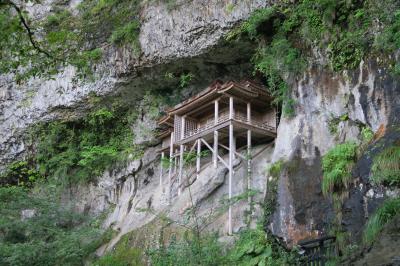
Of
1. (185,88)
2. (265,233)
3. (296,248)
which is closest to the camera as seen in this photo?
(296,248)

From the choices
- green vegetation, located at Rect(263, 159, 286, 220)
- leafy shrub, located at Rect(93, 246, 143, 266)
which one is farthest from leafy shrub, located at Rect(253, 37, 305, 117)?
leafy shrub, located at Rect(93, 246, 143, 266)

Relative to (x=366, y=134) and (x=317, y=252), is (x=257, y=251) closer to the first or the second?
(x=317, y=252)

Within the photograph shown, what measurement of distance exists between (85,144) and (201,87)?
23.1 ft

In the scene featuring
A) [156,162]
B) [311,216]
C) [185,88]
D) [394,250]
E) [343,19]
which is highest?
[185,88]

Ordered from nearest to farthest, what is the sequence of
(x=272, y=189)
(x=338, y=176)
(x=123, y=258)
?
(x=338, y=176) < (x=272, y=189) < (x=123, y=258)

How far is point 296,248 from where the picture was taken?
10.9 meters

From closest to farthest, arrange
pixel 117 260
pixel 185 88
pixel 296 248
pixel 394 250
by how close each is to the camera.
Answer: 1. pixel 394 250
2. pixel 296 248
3. pixel 117 260
4. pixel 185 88

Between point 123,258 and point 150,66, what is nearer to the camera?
point 123,258

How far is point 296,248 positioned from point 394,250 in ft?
22.3

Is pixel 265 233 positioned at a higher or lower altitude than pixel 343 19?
lower

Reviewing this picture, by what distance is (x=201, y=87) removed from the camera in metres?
20.9

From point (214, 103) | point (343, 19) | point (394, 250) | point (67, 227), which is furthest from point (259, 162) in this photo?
point (394, 250)

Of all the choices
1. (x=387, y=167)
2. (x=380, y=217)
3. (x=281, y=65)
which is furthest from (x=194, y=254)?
(x=281, y=65)

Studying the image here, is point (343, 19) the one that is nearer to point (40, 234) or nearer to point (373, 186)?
point (373, 186)
